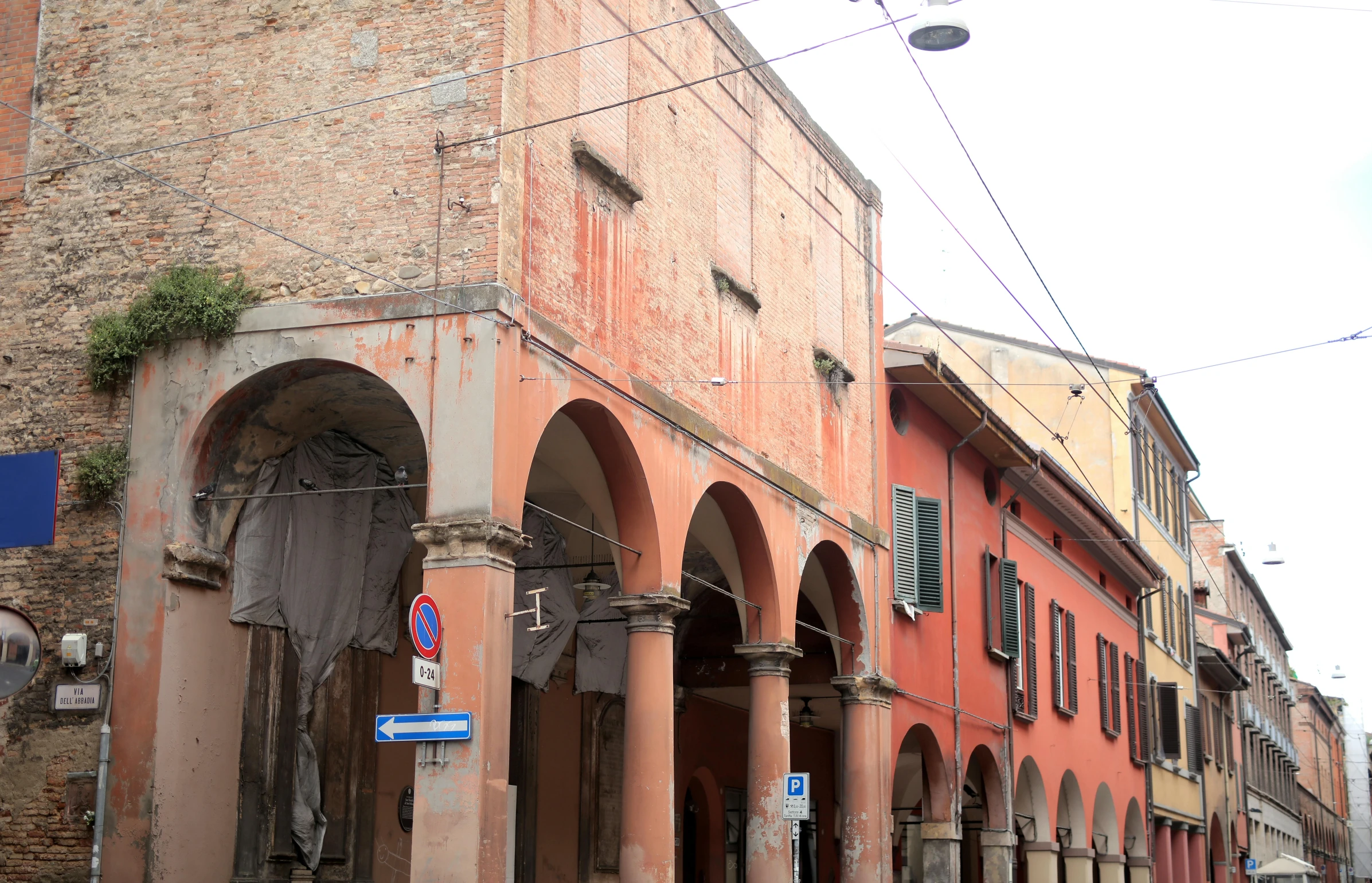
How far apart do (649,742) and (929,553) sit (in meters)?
7.64

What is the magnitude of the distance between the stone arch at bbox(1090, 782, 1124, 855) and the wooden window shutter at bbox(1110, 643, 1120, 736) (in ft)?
3.87

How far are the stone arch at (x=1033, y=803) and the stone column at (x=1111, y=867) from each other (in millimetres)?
4156

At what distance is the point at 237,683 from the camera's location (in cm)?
1212

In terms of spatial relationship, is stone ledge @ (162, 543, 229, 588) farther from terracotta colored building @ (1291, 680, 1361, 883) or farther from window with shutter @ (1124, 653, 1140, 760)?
terracotta colored building @ (1291, 680, 1361, 883)

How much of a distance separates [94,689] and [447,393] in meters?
3.46

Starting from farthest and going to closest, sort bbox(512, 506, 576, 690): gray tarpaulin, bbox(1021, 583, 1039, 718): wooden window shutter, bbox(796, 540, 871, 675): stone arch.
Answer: bbox(1021, 583, 1039, 718): wooden window shutter → bbox(796, 540, 871, 675): stone arch → bbox(512, 506, 576, 690): gray tarpaulin

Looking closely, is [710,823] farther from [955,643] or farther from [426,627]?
[426,627]

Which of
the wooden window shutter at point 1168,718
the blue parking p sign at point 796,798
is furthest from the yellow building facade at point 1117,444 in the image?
the blue parking p sign at point 796,798

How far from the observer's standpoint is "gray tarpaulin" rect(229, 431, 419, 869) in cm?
1255

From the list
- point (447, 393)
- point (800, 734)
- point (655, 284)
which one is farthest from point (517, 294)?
point (800, 734)

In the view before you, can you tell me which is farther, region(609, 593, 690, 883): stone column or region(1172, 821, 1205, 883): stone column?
region(1172, 821, 1205, 883): stone column

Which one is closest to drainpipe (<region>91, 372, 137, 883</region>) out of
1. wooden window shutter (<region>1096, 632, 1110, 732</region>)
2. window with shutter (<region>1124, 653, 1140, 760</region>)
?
wooden window shutter (<region>1096, 632, 1110, 732</region>)

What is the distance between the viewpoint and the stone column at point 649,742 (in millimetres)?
12977

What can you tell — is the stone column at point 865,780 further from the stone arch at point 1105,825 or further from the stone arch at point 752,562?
the stone arch at point 1105,825
